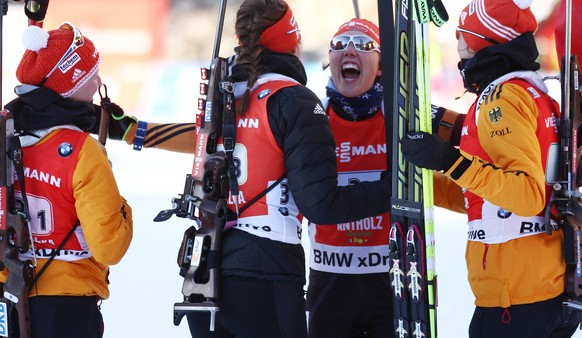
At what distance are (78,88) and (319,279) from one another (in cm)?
118

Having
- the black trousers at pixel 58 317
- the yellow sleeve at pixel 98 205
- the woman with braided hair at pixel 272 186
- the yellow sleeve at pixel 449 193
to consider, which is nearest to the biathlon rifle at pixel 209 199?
Result: the woman with braided hair at pixel 272 186

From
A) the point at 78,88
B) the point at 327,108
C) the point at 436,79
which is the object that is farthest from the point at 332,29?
the point at 78,88

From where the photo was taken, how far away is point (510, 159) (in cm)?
285

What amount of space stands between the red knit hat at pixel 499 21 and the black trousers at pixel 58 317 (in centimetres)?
159

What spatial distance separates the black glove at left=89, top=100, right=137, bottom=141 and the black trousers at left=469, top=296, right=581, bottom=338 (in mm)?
1565

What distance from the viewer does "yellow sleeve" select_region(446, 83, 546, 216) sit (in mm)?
2797

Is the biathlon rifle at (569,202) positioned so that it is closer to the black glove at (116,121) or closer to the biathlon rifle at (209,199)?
the biathlon rifle at (209,199)

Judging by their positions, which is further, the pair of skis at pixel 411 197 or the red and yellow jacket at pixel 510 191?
the pair of skis at pixel 411 197

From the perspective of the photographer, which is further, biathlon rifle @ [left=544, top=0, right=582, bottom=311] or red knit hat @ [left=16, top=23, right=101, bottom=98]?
red knit hat @ [left=16, top=23, right=101, bottom=98]

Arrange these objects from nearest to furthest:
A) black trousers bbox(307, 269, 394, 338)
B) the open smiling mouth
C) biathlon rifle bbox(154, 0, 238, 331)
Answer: biathlon rifle bbox(154, 0, 238, 331), black trousers bbox(307, 269, 394, 338), the open smiling mouth

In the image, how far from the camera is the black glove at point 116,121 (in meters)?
3.57

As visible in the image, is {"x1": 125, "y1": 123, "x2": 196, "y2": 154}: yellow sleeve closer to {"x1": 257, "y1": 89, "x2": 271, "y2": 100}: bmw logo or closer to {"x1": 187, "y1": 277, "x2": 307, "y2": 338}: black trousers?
{"x1": 257, "y1": 89, "x2": 271, "y2": 100}: bmw logo

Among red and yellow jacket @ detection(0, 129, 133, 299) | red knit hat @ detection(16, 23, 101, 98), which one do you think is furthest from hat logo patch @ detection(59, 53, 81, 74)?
red and yellow jacket @ detection(0, 129, 133, 299)

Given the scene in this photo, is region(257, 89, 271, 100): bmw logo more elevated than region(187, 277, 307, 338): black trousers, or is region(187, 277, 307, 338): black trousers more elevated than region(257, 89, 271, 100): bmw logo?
region(257, 89, 271, 100): bmw logo
